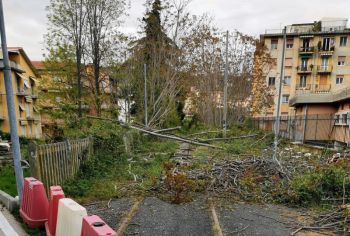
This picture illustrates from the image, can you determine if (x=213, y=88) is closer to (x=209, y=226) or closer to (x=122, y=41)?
(x=122, y=41)

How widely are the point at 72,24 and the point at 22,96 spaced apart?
16477 mm

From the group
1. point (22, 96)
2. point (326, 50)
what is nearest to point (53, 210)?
point (22, 96)

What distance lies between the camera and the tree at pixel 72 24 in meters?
15.9

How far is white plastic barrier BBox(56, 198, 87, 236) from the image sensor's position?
3.03 meters

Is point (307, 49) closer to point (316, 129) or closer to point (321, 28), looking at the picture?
point (321, 28)

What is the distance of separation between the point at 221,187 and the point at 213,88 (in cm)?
1692

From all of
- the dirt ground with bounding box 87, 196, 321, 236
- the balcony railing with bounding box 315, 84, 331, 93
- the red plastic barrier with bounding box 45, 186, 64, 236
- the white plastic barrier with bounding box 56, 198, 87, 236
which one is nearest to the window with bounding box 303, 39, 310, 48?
the balcony railing with bounding box 315, 84, 331, 93

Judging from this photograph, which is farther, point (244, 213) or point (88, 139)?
point (88, 139)

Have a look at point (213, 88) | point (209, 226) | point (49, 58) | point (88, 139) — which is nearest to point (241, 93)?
point (213, 88)

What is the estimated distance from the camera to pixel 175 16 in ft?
60.3

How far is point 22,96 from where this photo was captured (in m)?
28.2

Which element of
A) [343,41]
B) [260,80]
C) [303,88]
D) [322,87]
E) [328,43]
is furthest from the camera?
[303,88]

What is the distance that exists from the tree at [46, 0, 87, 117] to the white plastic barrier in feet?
42.2

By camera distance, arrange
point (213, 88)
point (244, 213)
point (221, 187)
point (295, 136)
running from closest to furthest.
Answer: point (244, 213) < point (221, 187) < point (295, 136) < point (213, 88)
